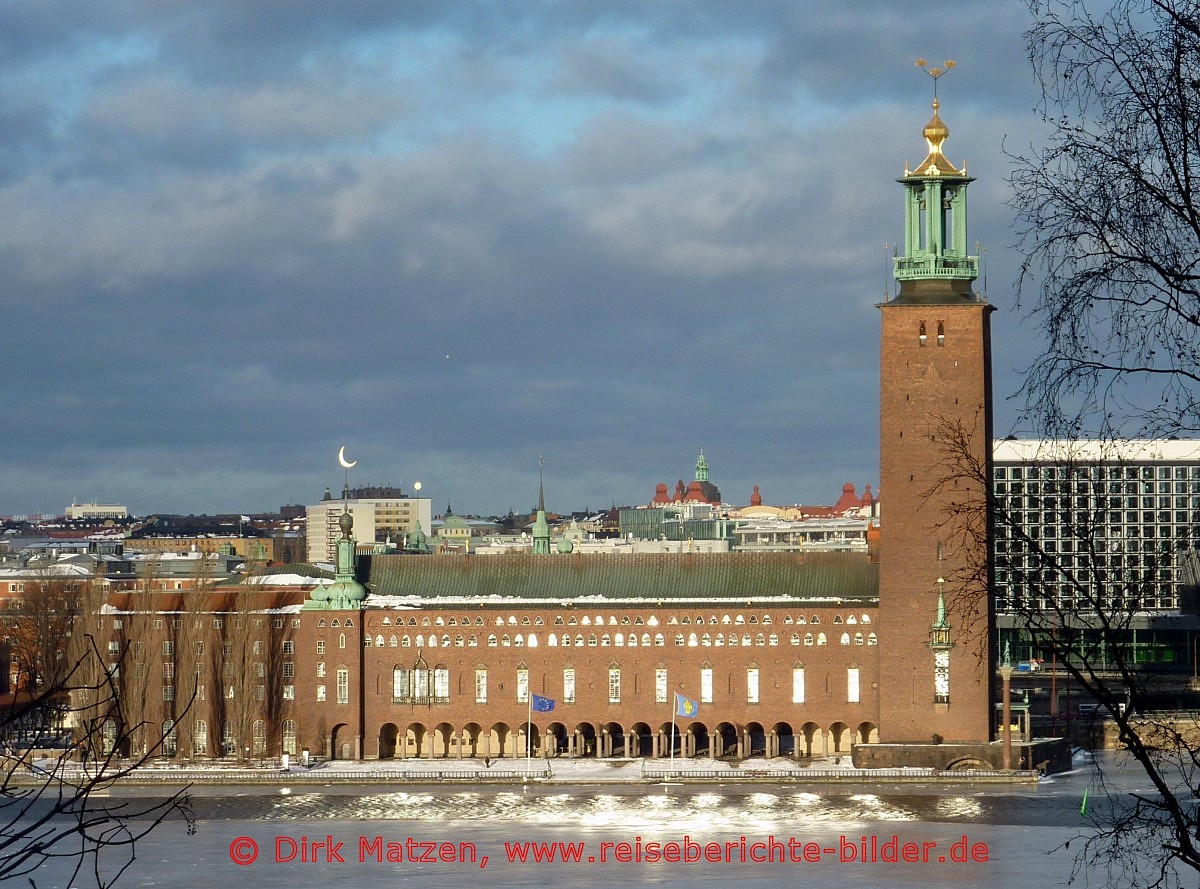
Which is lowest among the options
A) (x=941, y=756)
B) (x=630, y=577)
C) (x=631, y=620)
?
(x=941, y=756)

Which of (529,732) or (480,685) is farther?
(480,685)

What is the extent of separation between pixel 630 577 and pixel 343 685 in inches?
466

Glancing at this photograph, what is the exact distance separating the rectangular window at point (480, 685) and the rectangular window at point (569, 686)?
3.06m

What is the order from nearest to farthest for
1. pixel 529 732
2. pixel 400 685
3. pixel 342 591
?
pixel 529 732 → pixel 400 685 → pixel 342 591

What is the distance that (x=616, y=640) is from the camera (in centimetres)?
8644

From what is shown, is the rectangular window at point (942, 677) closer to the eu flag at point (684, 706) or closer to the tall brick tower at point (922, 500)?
the tall brick tower at point (922, 500)

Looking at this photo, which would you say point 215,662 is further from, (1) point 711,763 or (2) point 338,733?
(1) point 711,763

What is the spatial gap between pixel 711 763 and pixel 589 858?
23.1 m

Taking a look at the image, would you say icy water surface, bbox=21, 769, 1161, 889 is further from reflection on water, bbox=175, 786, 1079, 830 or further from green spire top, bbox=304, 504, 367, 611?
green spire top, bbox=304, 504, 367, 611

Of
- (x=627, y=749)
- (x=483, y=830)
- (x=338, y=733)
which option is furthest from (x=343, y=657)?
(x=483, y=830)

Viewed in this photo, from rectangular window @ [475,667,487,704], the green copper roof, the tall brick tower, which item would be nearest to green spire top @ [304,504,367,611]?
the green copper roof

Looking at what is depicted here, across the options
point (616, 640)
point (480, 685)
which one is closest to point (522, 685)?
point (480, 685)

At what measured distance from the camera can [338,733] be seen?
86.7m

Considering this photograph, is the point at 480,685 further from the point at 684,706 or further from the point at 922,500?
the point at 922,500
